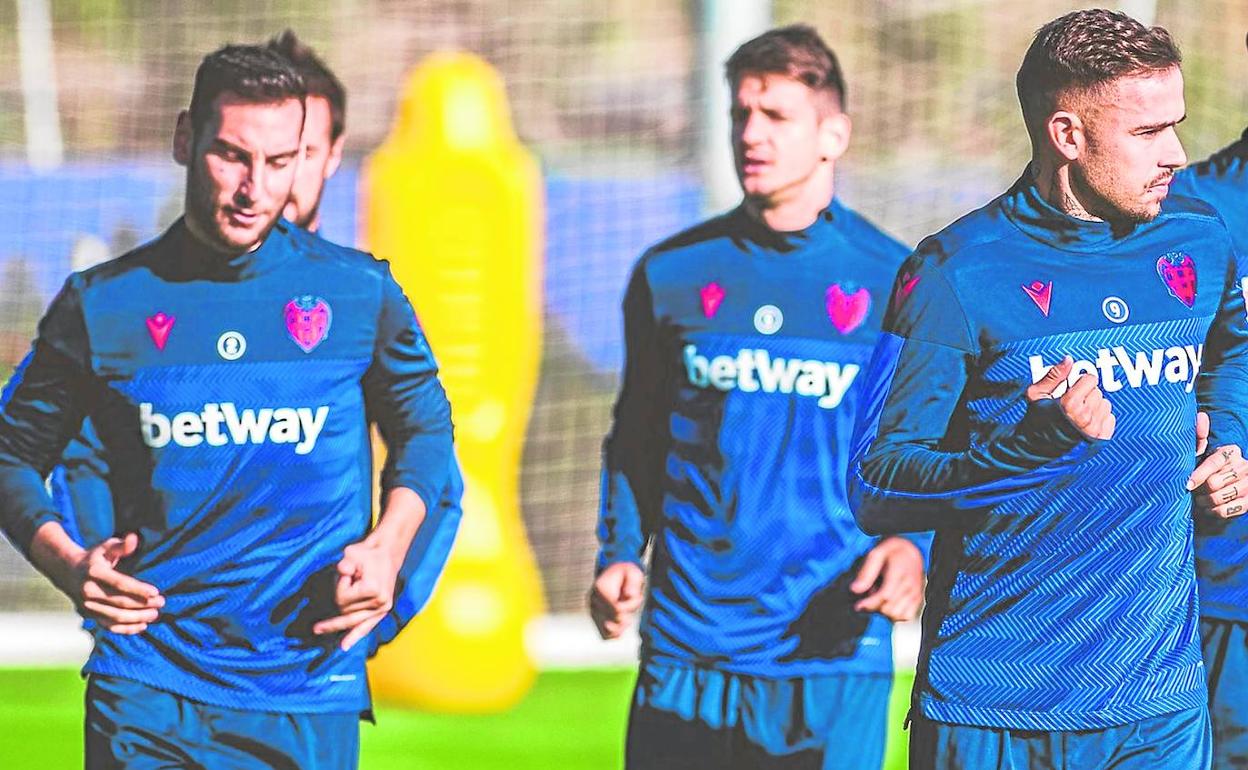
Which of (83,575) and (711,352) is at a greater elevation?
(711,352)

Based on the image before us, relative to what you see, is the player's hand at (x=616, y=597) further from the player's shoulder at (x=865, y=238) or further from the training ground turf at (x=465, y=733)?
the training ground turf at (x=465, y=733)

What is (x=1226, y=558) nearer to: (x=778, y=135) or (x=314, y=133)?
(x=778, y=135)

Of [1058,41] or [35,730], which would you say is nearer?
[1058,41]

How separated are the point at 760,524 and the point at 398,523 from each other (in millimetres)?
750

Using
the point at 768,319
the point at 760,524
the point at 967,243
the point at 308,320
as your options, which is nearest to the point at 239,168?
the point at 308,320

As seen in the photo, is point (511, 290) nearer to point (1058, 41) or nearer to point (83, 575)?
point (83, 575)

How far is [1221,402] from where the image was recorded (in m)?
3.26

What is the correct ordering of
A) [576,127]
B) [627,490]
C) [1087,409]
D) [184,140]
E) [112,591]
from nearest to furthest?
[1087,409] < [112,591] < [184,140] < [627,490] < [576,127]

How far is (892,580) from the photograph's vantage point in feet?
12.0

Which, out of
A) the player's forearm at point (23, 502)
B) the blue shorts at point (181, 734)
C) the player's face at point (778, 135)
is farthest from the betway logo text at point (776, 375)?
the player's forearm at point (23, 502)

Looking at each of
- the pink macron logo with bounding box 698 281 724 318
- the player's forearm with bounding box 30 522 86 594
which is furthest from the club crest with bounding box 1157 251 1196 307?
the player's forearm with bounding box 30 522 86 594

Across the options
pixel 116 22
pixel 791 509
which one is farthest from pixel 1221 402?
pixel 116 22

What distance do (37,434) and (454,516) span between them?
31.9 inches

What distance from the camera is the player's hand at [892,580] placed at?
368 cm
